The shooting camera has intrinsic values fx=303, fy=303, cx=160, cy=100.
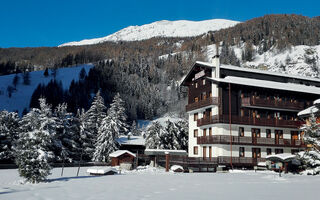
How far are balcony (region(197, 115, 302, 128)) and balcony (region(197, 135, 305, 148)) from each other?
80.4 inches

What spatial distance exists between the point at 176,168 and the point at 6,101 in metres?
162

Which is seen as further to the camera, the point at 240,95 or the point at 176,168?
the point at 240,95

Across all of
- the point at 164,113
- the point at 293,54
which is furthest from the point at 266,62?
the point at 164,113

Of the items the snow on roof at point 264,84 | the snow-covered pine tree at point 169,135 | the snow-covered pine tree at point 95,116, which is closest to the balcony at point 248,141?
the snow on roof at point 264,84

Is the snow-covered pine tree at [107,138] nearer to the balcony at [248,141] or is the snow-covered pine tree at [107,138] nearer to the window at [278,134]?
the balcony at [248,141]

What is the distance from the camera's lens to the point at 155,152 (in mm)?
45844

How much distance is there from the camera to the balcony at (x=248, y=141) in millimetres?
40500

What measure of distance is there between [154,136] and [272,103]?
21.2m

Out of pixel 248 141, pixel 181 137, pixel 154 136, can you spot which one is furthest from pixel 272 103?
pixel 154 136

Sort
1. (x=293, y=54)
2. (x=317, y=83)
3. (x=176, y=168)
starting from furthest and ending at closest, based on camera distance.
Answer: (x=293, y=54), (x=317, y=83), (x=176, y=168)

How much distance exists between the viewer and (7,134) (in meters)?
47.9

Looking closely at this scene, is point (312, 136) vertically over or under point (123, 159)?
over

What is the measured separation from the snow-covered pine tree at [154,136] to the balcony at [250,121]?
11.2 metres

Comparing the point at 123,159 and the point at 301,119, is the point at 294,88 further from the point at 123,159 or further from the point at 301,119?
the point at 123,159
